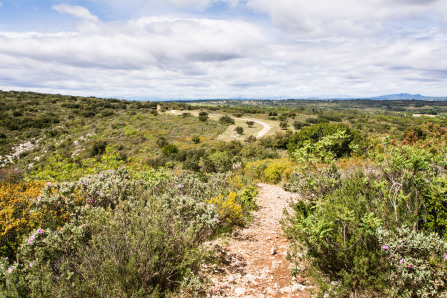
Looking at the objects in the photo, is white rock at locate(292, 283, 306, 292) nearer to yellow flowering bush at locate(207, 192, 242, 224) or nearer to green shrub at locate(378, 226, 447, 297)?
green shrub at locate(378, 226, 447, 297)

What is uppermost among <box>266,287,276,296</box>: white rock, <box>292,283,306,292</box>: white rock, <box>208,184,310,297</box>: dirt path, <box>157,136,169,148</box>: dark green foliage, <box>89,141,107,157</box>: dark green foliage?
<box>292,283,306,292</box>: white rock

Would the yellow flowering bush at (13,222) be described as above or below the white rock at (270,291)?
above

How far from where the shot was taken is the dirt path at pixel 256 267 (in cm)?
321

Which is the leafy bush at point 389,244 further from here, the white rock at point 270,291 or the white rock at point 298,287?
the white rock at point 270,291

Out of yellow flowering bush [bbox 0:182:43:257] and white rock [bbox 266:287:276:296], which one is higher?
yellow flowering bush [bbox 0:182:43:257]

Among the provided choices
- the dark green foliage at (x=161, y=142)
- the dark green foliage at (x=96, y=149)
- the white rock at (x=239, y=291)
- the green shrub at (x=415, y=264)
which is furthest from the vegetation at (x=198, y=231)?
the dark green foliage at (x=96, y=149)

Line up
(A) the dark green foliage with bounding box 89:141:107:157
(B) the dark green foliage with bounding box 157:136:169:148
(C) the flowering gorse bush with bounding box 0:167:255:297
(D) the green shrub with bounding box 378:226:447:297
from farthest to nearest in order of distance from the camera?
(B) the dark green foliage with bounding box 157:136:169:148
(A) the dark green foliage with bounding box 89:141:107:157
(C) the flowering gorse bush with bounding box 0:167:255:297
(D) the green shrub with bounding box 378:226:447:297

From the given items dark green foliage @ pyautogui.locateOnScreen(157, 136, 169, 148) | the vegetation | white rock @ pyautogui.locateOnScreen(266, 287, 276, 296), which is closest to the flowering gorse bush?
the vegetation

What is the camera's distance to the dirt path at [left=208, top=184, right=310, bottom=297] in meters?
3.21

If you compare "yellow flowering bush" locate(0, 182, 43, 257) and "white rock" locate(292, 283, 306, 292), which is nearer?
"white rock" locate(292, 283, 306, 292)

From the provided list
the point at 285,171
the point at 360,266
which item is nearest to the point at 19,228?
the point at 360,266

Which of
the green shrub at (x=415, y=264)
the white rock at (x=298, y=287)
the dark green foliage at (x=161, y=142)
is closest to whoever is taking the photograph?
the green shrub at (x=415, y=264)

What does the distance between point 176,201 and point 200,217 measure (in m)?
0.65

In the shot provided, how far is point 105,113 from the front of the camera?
49.9m
